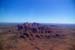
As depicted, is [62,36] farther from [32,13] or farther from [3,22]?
[3,22]

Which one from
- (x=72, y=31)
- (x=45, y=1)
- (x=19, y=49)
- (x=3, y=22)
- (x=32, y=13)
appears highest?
(x=45, y=1)

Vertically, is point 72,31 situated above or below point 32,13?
below

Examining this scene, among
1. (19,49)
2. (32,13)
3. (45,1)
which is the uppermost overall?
(45,1)

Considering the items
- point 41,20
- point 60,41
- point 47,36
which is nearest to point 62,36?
point 60,41

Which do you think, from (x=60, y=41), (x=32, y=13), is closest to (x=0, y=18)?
(x=32, y=13)

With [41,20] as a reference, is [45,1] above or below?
above

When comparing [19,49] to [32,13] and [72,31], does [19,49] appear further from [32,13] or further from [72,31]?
[72,31]
